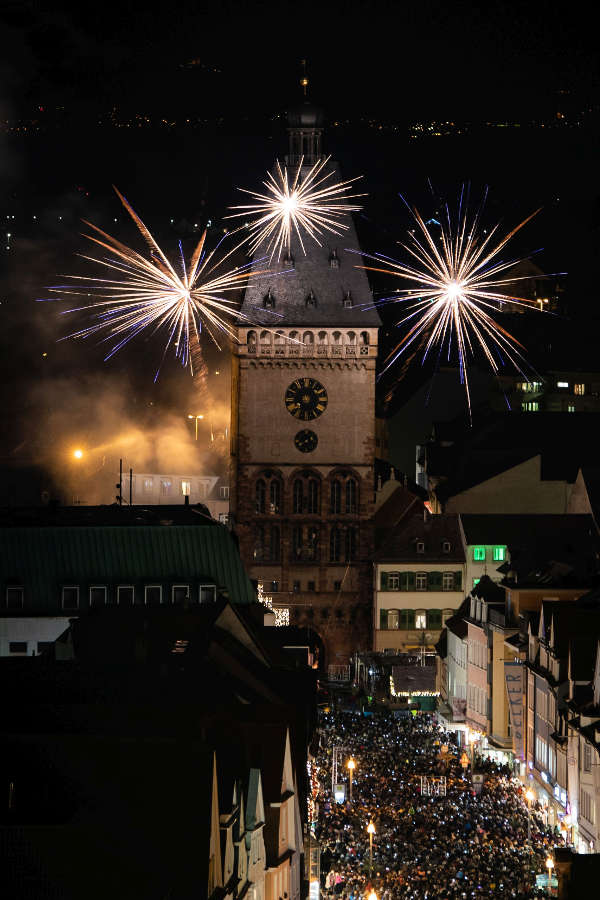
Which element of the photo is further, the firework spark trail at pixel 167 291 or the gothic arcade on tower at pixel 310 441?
the gothic arcade on tower at pixel 310 441

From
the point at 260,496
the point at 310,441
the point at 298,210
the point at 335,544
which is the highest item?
the point at 298,210

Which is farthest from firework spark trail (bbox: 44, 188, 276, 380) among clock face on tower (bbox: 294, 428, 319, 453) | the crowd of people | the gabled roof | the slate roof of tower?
the crowd of people

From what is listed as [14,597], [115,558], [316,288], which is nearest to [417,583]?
[316,288]

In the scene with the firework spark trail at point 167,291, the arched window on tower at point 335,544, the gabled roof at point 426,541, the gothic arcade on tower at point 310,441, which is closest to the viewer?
the firework spark trail at point 167,291

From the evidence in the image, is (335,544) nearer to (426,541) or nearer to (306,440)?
(426,541)

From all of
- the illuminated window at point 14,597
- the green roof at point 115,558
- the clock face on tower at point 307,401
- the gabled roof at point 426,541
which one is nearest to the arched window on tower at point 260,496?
the clock face on tower at point 307,401

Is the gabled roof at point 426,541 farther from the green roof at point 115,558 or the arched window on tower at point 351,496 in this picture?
the green roof at point 115,558

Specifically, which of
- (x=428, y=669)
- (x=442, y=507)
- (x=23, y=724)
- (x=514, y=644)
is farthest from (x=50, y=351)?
(x=23, y=724)

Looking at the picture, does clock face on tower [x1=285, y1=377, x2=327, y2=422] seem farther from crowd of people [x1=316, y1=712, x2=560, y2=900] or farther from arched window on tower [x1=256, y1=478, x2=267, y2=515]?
crowd of people [x1=316, y1=712, x2=560, y2=900]
